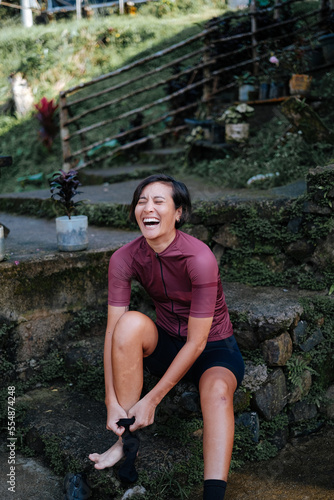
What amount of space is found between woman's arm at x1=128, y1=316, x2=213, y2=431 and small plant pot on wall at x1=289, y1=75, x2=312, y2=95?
3593 millimetres

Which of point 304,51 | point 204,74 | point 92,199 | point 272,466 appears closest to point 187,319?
point 272,466

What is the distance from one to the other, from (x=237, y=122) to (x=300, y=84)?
2.28 ft

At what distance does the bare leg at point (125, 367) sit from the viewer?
2012 millimetres

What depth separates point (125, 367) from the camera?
79.4 inches

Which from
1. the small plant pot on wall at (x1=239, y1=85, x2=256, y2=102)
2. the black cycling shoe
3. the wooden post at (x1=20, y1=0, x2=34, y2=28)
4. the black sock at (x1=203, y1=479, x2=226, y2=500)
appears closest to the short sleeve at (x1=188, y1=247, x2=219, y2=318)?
the black sock at (x1=203, y1=479, x2=226, y2=500)

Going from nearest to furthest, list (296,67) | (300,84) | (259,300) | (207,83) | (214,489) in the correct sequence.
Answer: (214,489) < (259,300) < (300,84) < (296,67) < (207,83)

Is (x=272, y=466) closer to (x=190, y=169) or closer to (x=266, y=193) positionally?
(x=266, y=193)

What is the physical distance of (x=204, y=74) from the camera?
20.5ft

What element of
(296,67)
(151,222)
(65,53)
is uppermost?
(65,53)

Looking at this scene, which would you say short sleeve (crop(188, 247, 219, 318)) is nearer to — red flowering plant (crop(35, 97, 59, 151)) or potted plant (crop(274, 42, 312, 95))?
potted plant (crop(274, 42, 312, 95))

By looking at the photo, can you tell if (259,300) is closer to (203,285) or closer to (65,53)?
(203,285)

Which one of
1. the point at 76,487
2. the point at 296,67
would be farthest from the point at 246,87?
the point at 76,487

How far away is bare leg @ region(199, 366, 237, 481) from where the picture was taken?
5.98 ft

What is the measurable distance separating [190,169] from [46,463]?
3.50 metres
